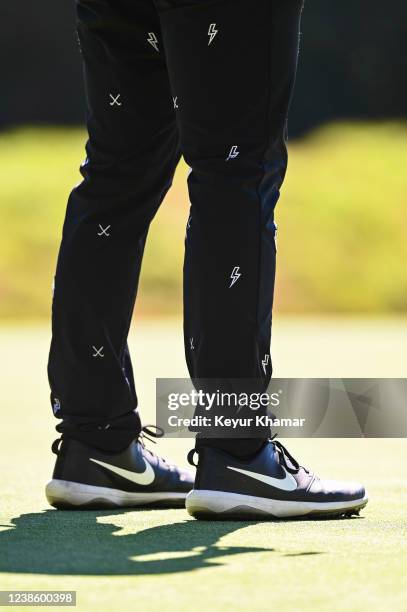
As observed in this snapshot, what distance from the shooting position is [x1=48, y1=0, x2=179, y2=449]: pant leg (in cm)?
150

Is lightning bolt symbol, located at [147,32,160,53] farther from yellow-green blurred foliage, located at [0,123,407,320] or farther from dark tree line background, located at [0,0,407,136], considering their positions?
dark tree line background, located at [0,0,407,136]

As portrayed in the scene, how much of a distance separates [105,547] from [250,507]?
0.27 meters

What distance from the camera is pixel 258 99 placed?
1.37 meters

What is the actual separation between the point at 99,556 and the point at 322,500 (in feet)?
1.32

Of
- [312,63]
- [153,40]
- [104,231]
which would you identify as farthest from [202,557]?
[312,63]

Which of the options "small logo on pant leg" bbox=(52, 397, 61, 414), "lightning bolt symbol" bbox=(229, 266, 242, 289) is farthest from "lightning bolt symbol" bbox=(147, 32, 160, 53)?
"small logo on pant leg" bbox=(52, 397, 61, 414)

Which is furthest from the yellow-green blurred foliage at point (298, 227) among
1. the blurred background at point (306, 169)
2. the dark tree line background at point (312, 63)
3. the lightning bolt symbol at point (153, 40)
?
the lightning bolt symbol at point (153, 40)

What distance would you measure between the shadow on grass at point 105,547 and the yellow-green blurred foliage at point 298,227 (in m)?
7.06

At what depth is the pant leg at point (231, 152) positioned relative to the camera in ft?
4.46

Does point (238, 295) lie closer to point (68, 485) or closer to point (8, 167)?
point (68, 485)

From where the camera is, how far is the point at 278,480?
4.66ft

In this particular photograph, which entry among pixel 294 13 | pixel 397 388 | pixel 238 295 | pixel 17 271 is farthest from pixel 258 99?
pixel 17 271

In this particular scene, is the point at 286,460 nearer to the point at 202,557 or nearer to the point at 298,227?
the point at 202,557

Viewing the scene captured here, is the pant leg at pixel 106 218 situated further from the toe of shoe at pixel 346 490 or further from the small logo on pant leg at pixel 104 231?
the toe of shoe at pixel 346 490
